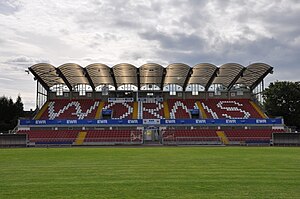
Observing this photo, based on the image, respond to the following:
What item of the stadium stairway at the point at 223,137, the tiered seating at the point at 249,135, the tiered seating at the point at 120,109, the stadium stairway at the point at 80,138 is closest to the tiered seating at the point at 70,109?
the tiered seating at the point at 120,109

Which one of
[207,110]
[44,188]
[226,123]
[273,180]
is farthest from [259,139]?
[44,188]

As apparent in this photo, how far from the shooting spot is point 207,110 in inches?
2672

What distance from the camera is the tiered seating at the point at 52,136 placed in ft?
177

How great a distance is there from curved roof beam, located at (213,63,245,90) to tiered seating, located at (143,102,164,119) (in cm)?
1282

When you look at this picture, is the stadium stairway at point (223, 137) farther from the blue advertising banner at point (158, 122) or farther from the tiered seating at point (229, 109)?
the tiered seating at point (229, 109)

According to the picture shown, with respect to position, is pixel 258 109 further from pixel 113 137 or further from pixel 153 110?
pixel 113 137

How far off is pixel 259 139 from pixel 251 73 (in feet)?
50.5

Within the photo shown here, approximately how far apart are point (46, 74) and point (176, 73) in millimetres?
24926

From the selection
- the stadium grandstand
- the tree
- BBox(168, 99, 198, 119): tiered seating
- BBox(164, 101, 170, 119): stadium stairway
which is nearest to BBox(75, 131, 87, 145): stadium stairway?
the stadium grandstand

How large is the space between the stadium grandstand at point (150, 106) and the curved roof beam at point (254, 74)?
0.17 metres

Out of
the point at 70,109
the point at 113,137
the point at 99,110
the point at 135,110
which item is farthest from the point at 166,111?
the point at 70,109

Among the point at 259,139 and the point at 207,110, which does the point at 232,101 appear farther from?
the point at 259,139

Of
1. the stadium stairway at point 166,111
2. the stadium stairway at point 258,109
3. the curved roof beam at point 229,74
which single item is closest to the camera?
the curved roof beam at point 229,74

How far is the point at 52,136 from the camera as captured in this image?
57438 mm
